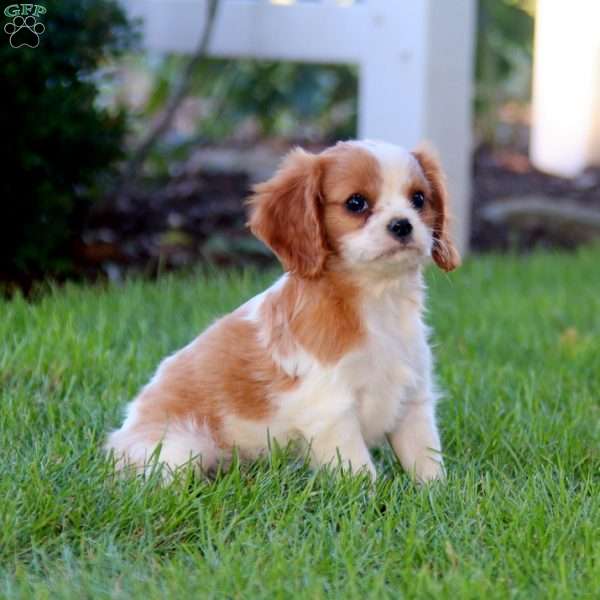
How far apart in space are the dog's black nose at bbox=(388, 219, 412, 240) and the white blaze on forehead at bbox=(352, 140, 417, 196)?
126 millimetres

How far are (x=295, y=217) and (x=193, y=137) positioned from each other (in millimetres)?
5202

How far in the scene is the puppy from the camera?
327 centimetres

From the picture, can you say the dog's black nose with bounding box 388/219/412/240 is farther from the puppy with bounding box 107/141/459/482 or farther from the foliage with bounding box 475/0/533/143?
the foliage with bounding box 475/0/533/143

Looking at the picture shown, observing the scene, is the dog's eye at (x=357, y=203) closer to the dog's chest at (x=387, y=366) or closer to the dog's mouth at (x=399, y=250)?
the dog's mouth at (x=399, y=250)

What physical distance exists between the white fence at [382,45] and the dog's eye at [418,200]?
3.39 metres

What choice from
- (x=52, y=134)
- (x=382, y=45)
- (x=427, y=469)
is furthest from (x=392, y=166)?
(x=382, y=45)

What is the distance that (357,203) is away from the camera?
10.8 ft

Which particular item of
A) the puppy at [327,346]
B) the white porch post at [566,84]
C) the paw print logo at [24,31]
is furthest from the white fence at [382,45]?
the puppy at [327,346]

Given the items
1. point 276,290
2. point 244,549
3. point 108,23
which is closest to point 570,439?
point 276,290

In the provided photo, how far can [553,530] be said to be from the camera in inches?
113

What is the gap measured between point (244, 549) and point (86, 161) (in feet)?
11.0

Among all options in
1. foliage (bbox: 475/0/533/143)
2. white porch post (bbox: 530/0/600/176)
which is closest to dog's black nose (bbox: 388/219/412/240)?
white porch post (bbox: 530/0/600/176)

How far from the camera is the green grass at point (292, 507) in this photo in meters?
2.65

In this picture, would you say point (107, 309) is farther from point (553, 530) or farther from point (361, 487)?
point (553, 530)
